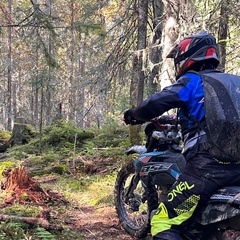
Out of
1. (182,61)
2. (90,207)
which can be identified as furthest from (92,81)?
(182,61)

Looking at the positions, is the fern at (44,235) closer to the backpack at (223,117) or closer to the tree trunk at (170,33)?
the backpack at (223,117)

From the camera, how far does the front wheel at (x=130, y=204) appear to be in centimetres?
469

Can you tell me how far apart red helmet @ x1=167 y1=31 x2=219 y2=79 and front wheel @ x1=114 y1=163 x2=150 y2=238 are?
1944 mm

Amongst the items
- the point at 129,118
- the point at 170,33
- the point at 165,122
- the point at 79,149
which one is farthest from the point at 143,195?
the point at 79,149

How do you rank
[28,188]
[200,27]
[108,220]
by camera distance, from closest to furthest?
[108,220] < [28,188] < [200,27]

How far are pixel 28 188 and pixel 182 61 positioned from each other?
364 cm

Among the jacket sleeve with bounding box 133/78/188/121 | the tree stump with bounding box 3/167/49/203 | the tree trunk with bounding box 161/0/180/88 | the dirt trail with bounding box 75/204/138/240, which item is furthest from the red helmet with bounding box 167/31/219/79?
the tree trunk with bounding box 161/0/180/88

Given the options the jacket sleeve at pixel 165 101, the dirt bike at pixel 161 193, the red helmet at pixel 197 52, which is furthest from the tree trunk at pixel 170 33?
the jacket sleeve at pixel 165 101

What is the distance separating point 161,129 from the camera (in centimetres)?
403

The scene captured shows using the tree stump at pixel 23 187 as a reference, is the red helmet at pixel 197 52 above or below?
above

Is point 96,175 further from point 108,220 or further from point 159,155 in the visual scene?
point 159,155

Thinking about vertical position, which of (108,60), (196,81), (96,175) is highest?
(108,60)

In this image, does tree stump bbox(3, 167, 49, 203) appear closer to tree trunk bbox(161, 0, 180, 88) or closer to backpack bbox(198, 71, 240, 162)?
backpack bbox(198, 71, 240, 162)

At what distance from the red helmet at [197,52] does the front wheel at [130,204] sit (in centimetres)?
194
